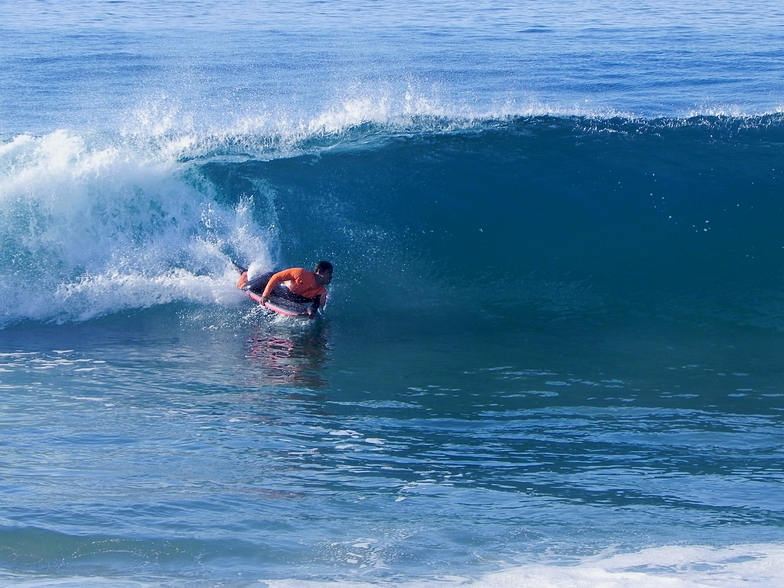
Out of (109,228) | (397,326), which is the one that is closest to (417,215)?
(397,326)

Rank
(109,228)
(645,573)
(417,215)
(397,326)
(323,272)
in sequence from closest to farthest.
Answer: (645,573) < (323,272) < (397,326) < (109,228) < (417,215)

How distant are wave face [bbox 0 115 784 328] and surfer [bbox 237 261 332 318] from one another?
0.81 m

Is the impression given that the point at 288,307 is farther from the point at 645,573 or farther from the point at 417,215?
the point at 645,573

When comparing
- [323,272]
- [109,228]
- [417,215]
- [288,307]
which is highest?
[417,215]

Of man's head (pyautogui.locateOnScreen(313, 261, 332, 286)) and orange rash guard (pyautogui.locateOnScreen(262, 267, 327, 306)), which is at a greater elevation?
man's head (pyautogui.locateOnScreen(313, 261, 332, 286))

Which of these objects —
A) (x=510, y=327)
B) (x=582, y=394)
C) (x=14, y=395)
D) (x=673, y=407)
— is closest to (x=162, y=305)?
(x=14, y=395)

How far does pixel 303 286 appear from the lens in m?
10.2

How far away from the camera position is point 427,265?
1176 centimetres

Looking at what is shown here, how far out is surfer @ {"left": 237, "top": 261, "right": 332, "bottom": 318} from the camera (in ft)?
33.1

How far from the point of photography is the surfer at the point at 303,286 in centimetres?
1009

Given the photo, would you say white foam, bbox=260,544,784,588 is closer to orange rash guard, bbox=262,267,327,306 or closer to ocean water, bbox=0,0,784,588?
ocean water, bbox=0,0,784,588

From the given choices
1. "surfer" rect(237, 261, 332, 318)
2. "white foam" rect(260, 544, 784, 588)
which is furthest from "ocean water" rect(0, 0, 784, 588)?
"surfer" rect(237, 261, 332, 318)

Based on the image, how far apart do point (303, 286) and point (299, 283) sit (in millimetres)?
58

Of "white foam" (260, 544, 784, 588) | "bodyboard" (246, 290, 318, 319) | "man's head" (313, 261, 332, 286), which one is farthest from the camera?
"bodyboard" (246, 290, 318, 319)
